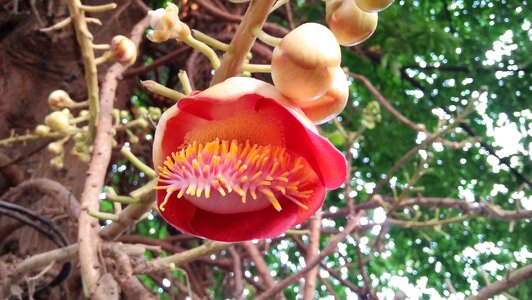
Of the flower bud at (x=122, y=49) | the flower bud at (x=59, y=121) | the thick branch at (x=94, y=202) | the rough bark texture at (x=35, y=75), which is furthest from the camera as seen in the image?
the rough bark texture at (x=35, y=75)

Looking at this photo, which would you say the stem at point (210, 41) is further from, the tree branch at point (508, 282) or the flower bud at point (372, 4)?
the tree branch at point (508, 282)

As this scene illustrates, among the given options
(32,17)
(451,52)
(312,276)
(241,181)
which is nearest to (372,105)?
(312,276)

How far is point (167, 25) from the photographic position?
1.58ft

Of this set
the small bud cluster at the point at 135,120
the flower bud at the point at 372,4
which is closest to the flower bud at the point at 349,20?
the flower bud at the point at 372,4

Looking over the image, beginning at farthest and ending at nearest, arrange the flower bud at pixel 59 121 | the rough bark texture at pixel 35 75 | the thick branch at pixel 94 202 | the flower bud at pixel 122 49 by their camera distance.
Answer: the rough bark texture at pixel 35 75
the flower bud at pixel 59 121
the flower bud at pixel 122 49
the thick branch at pixel 94 202

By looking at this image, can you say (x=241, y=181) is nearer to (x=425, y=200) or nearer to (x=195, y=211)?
(x=195, y=211)

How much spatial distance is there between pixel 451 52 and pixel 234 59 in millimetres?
1615

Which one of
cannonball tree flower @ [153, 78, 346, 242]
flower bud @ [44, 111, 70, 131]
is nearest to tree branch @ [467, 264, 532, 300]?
cannonball tree flower @ [153, 78, 346, 242]

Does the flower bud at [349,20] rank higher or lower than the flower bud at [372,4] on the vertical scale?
lower

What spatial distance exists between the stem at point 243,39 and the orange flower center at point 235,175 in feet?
0.17

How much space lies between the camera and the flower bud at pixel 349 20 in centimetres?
46

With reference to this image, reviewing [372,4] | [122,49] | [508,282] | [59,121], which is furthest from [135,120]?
[372,4]

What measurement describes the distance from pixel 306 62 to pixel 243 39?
67 millimetres

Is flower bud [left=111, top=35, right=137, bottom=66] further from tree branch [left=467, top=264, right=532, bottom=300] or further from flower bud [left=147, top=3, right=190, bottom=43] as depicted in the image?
tree branch [left=467, top=264, right=532, bottom=300]
